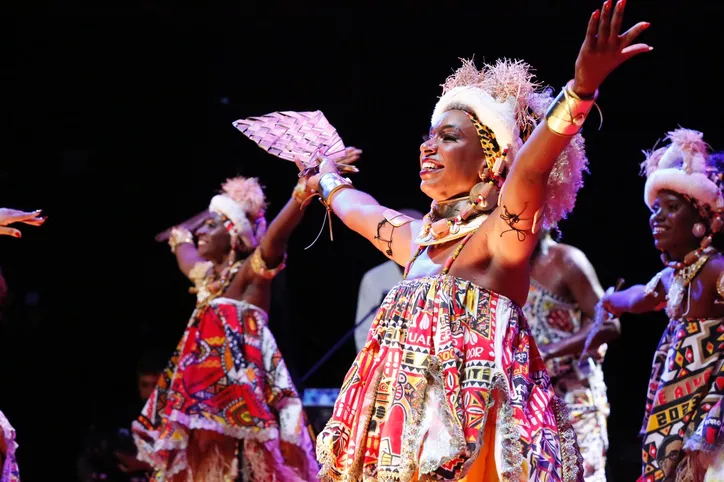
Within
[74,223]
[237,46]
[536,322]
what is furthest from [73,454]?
[536,322]

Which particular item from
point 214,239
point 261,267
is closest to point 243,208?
point 214,239

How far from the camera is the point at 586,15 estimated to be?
5.07 metres

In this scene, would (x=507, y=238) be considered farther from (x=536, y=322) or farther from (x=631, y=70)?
(x=631, y=70)

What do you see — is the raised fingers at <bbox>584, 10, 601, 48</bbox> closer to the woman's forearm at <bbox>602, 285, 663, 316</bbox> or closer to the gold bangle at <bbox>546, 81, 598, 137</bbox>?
the gold bangle at <bbox>546, 81, 598, 137</bbox>

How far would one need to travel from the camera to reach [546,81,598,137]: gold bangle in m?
2.10

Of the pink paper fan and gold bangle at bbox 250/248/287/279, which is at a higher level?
the pink paper fan

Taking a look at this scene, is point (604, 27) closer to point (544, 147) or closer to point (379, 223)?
point (544, 147)

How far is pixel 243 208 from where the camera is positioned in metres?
5.34

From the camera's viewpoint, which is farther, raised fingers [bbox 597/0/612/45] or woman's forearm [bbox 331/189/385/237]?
woman's forearm [bbox 331/189/385/237]

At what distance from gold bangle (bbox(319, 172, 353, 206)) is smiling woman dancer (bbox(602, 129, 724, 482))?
5.26 feet

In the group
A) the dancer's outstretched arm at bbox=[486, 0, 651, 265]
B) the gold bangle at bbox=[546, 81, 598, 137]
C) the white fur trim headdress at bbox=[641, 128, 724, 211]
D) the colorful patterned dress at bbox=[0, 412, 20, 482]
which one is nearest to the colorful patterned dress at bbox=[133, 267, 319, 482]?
the colorful patterned dress at bbox=[0, 412, 20, 482]

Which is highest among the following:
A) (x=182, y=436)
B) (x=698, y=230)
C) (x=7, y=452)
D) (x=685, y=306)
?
(x=698, y=230)

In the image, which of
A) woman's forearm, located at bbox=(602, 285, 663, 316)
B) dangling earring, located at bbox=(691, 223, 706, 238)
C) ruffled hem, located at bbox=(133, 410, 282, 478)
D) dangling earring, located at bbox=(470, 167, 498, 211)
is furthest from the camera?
ruffled hem, located at bbox=(133, 410, 282, 478)

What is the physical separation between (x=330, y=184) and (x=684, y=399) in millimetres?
1708
